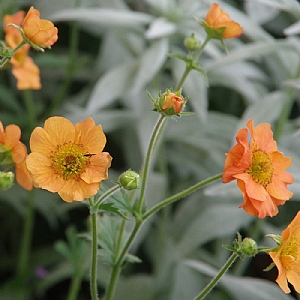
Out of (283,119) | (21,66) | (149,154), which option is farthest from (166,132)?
(149,154)

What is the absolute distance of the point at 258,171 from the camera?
385mm

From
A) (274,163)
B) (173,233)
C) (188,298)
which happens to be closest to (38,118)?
(173,233)

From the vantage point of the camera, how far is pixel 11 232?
898 mm

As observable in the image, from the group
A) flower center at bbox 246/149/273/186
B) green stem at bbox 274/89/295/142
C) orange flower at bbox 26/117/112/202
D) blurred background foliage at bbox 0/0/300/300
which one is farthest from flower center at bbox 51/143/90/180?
green stem at bbox 274/89/295/142

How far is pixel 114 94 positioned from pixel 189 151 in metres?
0.17

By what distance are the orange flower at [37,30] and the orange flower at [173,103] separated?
0.10m

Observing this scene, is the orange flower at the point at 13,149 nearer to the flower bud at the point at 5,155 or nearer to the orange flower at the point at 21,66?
the flower bud at the point at 5,155

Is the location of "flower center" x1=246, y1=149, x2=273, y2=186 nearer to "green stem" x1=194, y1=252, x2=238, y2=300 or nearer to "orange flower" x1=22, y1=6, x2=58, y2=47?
"green stem" x1=194, y1=252, x2=238, y2=300

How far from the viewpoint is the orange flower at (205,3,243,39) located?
44 cm

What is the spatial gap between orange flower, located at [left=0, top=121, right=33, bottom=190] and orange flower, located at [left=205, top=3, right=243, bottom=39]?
0.61ft

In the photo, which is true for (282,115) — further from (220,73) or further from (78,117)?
(78,117)

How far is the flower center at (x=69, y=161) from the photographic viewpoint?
0.36 metres

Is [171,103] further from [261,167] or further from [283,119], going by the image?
[283,119]

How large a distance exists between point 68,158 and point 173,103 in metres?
0.08
